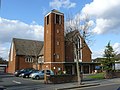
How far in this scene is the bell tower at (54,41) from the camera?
189 feet

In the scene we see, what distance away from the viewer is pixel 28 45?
236ft

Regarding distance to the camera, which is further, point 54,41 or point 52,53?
point 54,41

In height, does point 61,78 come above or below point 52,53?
below

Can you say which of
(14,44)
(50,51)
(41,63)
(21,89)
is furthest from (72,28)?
(14,44)

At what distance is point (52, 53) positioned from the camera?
5731 centimetres

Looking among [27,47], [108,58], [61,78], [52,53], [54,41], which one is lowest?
[61,78]

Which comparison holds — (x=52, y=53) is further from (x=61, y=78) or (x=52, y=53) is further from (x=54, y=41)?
(x=61, y=78)

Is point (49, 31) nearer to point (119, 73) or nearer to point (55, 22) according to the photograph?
point (55, 22)

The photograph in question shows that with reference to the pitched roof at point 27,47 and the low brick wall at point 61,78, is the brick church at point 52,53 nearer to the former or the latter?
the pitched roof at point 27,47

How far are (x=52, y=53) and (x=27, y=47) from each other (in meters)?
15.7

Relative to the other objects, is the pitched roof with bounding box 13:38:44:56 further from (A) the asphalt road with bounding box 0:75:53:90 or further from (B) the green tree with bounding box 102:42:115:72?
(A) the asphalt road with bounding box 0:75:53:90

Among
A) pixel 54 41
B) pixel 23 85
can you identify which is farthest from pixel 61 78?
pixel 54 41

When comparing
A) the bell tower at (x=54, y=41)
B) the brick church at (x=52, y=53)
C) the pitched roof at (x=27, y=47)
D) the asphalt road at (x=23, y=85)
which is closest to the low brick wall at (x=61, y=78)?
the asphalt road at (x=23, y=85)

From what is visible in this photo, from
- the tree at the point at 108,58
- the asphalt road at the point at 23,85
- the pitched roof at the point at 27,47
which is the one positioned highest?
the pitched roof at the point at 27,47
